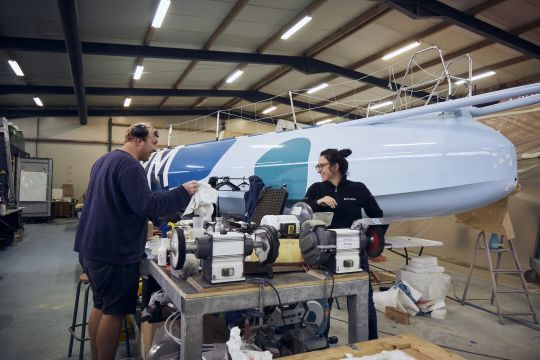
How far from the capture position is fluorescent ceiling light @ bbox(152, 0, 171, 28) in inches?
215

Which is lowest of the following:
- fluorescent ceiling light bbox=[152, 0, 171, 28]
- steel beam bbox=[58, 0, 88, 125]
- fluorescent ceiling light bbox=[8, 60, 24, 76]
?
steel beam bbox=[58, 0, 88, 125]

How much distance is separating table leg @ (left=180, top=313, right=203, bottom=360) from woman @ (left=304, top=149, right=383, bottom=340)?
125 centimetres

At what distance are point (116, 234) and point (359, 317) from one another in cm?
114

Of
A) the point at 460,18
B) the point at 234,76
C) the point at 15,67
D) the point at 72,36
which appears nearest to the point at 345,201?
the point at 460,18

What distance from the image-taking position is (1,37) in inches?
246

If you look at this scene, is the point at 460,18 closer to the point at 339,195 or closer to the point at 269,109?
the point at 339,195

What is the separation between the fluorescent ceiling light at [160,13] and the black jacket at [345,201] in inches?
171

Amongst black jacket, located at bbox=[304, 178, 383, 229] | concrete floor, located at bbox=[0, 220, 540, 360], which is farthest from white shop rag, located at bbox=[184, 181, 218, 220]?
concrete floor, located at bbox=[0, 220, 540, 360]

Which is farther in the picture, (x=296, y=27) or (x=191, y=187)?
(x=296, y=27)

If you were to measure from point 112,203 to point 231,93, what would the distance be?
976cm

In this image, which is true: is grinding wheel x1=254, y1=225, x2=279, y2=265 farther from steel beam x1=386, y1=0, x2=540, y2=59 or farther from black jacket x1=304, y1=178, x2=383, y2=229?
steel beam x1=386, y1=0, x2=540, y2=59

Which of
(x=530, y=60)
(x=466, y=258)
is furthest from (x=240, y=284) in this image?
(x=530, y=60)

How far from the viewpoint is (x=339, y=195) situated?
7.91 feet

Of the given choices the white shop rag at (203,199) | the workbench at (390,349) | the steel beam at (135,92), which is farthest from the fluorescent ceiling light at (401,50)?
the workbench at (390,349)
